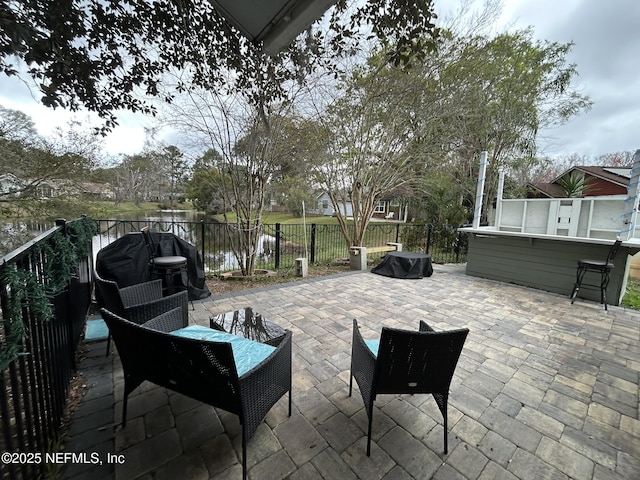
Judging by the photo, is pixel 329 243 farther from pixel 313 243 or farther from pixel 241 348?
pixel 241 348

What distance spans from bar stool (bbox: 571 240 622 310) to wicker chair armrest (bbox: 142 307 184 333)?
216 inches

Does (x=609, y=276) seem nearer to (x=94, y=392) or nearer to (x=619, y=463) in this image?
(x=619, y=463)

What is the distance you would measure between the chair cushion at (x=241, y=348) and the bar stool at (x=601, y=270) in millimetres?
4878

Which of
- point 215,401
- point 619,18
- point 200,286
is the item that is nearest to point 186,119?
point 200,286

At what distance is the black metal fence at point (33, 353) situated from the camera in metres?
0.94

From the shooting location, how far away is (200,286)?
3.77 metres

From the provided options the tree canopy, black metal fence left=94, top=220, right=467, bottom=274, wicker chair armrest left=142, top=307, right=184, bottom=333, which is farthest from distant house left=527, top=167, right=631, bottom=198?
wicker chair armrest left=142, top=307, right=184, bottom=333

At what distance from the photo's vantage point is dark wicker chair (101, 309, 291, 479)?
1.17 meters

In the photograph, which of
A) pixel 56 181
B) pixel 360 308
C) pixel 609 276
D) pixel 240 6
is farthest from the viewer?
pixel 56 181

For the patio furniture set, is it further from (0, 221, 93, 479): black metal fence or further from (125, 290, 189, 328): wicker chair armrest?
(125, 290, 189, 328): wicker chair armrest

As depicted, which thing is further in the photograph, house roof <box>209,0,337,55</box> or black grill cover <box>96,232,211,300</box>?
black grill cover <box>96,232,211,300</box>

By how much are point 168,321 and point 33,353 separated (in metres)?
0.70

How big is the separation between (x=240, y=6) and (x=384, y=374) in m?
2.61

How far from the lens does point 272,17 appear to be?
5.92 ft
